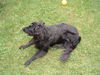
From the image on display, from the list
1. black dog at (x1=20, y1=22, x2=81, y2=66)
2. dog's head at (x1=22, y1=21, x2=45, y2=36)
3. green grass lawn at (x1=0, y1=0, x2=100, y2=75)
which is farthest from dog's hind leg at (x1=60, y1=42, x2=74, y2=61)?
dog's head at (x1=22, y1=21, x2=45, y2=36)

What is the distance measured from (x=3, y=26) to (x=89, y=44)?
218 cm

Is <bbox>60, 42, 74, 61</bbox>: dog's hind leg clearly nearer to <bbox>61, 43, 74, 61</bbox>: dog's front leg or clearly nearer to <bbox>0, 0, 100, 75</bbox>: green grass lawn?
<bbox>61, 43, 74, 61</bbox>: dog's front leg

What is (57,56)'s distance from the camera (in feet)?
18.3

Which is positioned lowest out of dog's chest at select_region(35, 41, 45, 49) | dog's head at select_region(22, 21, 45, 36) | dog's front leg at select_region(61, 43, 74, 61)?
dog's front leg at select_region(61, 43, 74, 61)

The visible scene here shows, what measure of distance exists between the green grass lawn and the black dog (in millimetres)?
123

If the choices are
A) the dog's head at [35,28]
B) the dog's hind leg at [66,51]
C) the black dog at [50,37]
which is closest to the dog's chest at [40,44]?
the black dog at [50,37]

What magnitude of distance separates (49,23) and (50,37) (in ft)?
4.03

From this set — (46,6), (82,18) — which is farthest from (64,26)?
(46,6)

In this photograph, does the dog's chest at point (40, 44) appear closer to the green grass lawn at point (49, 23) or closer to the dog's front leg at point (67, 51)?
the green grass lawn at point (49, 23)

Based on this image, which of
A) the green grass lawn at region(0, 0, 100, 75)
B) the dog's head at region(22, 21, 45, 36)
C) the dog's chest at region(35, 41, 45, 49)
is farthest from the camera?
the dog's chest at region(35, 41, 45, 49)

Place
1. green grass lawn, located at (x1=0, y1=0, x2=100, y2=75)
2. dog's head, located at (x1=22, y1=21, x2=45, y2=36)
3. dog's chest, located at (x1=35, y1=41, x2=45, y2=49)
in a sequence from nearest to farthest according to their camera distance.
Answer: dog's head, located at (x1=22, y1=21, x2=45, y2=36) < green grass lawn, located at (x1=0, y1=0, x2=100, y2=75) < dog's chest, located at (x1=35, y1=41, x2=45, y2=49)

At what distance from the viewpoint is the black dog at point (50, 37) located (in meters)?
5.20

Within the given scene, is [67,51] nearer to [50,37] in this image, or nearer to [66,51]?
[66,51]

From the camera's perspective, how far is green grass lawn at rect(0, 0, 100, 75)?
526cm
